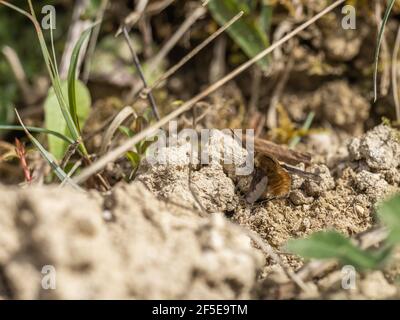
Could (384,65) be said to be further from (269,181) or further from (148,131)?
(148,131)

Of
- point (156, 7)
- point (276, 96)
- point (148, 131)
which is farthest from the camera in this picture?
point (156, 7)

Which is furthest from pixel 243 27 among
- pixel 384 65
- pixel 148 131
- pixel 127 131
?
pixel 148 131

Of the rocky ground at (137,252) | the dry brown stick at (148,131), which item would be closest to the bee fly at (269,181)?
the rocky ground at (137,252)

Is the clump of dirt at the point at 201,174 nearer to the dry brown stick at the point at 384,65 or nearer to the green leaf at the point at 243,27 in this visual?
the green leaf at the point at 243,27

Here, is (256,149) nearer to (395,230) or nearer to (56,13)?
(395,230)

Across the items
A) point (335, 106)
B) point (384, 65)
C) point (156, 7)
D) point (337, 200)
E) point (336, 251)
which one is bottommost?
point (336, 251)

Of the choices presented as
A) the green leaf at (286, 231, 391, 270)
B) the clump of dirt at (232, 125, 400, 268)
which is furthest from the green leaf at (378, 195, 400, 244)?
the clump of dirt at (232, 125, 400, 268)
